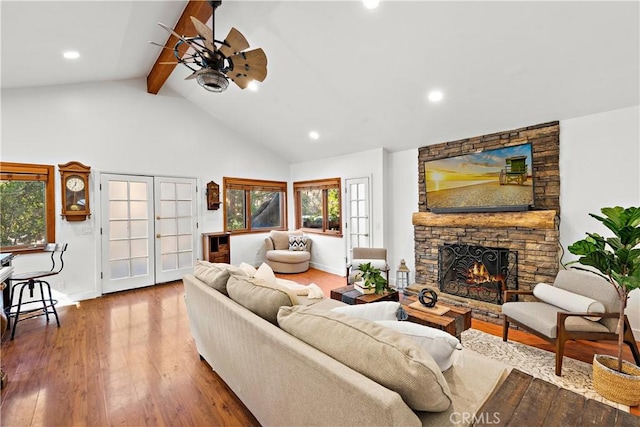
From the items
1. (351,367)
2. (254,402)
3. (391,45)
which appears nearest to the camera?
(351,367)

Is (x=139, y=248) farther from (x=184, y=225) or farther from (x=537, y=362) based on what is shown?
(x=537, y=362)

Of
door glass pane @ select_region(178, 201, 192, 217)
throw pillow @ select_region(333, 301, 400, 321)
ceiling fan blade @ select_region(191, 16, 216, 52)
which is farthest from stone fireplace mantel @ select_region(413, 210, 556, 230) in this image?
door glass pane @ select_region(178, 201, 192, 217)

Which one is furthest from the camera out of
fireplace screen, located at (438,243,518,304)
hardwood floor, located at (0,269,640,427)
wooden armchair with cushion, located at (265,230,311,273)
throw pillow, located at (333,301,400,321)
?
wooden armchair with cushion, located at (265,230,311,273)

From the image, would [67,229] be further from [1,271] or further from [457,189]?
[457,189]

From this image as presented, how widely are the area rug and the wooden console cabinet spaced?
15.2ft

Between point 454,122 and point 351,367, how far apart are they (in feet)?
12.7

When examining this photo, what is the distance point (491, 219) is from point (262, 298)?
3.42m

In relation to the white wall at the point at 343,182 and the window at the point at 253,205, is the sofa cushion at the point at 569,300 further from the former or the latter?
the window at the point at 253,205

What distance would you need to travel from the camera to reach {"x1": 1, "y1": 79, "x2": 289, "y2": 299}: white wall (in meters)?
4.09

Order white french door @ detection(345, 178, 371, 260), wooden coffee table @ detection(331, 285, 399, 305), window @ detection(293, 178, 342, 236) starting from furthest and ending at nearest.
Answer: window @ detection(293, 178, 342, 236)
white french door @ detection(345, 178, 371, 260)
wooden coffee table @ detection(331, 285, 399, 305)

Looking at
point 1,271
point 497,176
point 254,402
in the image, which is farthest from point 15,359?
point 497,176

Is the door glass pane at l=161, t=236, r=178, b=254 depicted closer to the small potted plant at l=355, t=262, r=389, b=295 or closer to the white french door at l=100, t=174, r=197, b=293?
the white french door at l=100, t=174, r=197, b=293

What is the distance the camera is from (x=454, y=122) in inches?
158

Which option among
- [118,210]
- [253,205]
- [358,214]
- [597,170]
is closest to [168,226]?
[118,210]
